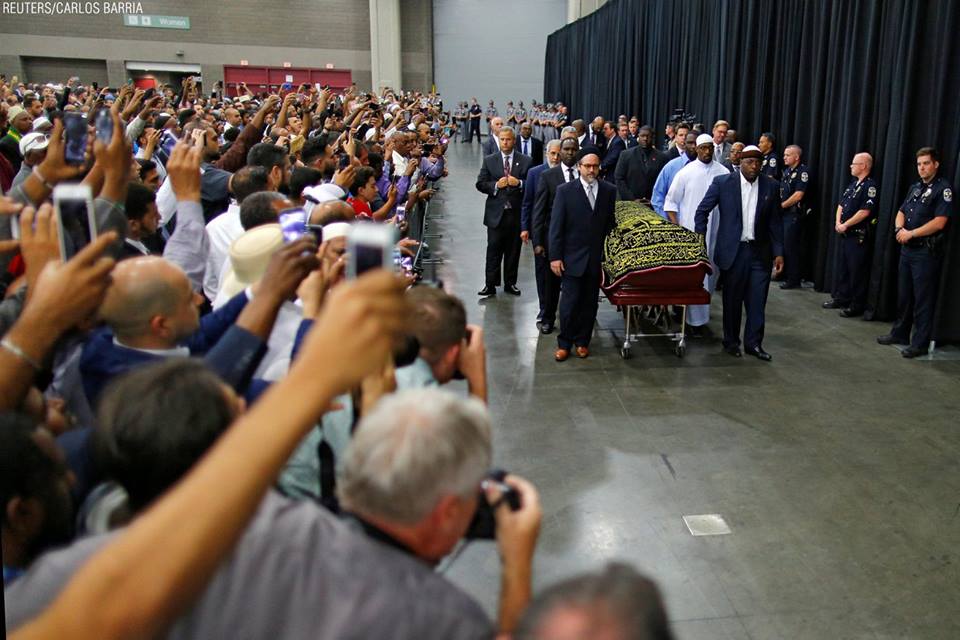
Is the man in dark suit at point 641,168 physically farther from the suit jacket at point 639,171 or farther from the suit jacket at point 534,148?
the suit jacket at point 534,148

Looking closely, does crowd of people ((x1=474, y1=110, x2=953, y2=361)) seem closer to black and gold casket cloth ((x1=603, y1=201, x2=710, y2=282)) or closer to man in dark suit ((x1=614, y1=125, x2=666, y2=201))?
black and gold casket cloth ((x1=603, y1=201, x2=710, y2=282))

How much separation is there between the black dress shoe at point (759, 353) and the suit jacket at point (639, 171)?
150 inches

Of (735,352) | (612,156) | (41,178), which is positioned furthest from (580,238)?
(612,156)

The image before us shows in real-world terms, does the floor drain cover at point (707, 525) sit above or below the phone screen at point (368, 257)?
below

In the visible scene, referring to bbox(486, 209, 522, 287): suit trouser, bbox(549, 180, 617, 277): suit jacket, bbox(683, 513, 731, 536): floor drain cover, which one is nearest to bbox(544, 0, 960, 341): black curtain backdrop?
bbox(549, 180, 617, 277): suit jacket

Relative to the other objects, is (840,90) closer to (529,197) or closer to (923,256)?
(923,256)

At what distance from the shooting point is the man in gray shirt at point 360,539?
0.97 m

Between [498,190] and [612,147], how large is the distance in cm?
505

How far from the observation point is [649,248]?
225 inches

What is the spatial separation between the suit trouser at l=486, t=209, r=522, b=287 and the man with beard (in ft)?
21.7

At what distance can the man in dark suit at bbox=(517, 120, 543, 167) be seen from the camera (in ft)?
32.1

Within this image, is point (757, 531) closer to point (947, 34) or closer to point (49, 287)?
point (49, 287)

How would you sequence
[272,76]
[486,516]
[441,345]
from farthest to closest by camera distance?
[272,76] → [441,345] → [486,516]

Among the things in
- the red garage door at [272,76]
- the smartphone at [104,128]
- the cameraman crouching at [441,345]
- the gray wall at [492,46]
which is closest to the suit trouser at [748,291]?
the cameraman crouching at [441,345]
